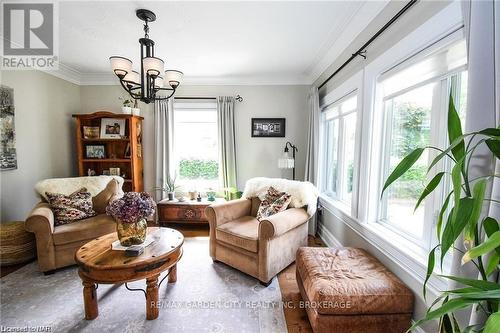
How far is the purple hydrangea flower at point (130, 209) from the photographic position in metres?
1.65

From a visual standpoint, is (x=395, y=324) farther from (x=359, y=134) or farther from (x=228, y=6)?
(x=228, y=6)

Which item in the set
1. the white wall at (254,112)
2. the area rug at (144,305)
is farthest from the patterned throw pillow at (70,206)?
the white wall at (254,112)

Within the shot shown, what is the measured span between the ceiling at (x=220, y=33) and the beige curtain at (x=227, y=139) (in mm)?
526

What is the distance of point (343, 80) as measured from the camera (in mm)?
2410

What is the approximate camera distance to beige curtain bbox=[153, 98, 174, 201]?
140 inches

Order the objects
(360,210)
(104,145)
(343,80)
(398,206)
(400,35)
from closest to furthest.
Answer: (400,35) → (398,206) → (360,210) → (343,80) → (104,145)

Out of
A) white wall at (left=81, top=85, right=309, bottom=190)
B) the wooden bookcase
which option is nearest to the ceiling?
white wall at (left=81, top=85, right=309, bottom=190)

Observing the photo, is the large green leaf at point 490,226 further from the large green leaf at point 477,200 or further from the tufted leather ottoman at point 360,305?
the tufted leather ottoman at point 360,305

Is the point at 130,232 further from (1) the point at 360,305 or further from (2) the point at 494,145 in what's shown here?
(2) the point at 494,145

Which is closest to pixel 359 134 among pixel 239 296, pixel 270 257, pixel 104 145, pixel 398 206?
pixel 398 206

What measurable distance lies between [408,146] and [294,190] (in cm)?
122

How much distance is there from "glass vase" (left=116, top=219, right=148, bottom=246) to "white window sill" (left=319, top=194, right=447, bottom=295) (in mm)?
1905

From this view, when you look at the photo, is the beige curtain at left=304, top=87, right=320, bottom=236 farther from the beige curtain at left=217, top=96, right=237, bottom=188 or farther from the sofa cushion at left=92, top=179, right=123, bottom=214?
the sofa cushion at left=92, top=179, right=123, bottom=214

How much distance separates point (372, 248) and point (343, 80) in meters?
1.75
